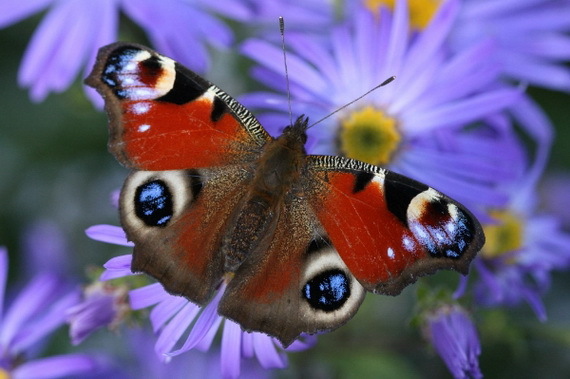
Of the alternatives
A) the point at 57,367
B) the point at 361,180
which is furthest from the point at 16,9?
the point at 361,180

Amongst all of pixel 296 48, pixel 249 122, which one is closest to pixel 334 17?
pixel 296 48

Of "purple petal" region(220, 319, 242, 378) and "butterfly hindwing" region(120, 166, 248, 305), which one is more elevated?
"butterfly hindwing" region(120, 166, 248, 305)

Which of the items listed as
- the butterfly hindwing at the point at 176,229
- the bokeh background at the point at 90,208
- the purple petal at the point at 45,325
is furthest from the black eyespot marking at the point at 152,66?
the bokeh background at the point at 90,208

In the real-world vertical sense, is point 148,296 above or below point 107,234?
below

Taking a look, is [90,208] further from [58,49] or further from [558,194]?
[558,194]

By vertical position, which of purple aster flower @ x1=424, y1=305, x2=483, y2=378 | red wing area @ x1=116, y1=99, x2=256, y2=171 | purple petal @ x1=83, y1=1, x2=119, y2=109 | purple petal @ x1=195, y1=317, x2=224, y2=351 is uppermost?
red wing area @ x1=116, y1=99, x2=256, y2=171

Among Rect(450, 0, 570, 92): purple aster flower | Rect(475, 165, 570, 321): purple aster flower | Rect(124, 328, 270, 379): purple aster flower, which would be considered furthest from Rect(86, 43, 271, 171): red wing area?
Rect(450, 0, 570, 92): purple aster flower

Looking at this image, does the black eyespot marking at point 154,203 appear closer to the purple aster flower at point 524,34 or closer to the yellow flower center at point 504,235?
the yellow flower center at point 504,235

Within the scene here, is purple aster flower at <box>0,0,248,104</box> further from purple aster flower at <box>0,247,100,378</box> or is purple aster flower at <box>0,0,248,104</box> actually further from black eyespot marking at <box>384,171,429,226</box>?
black eyespot marking at <box>384,171,429,226</box>

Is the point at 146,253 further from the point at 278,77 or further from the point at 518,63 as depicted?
the point at 518,63
